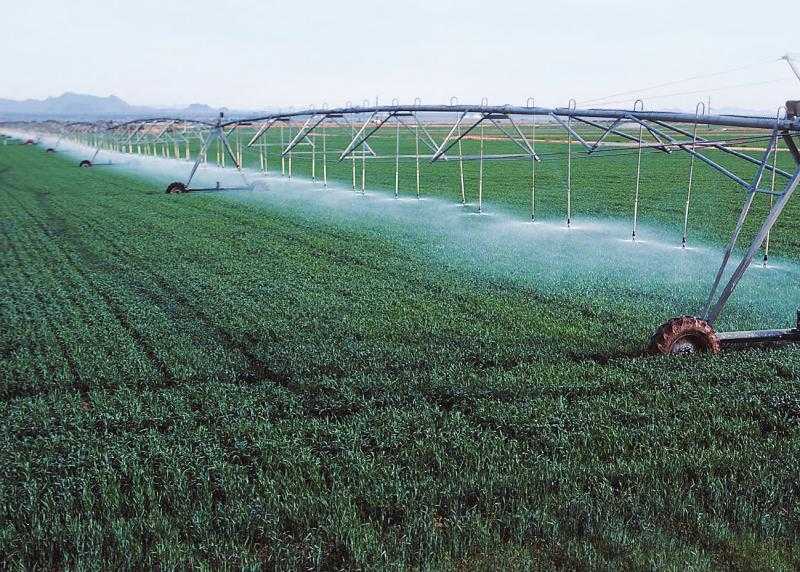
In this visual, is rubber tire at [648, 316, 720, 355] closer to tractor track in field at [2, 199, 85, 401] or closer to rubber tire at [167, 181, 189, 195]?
tractor track in field at [2, 199, 85, 401]

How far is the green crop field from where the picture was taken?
564 cm

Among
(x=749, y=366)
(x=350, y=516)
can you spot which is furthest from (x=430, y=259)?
(x=350, y=516)

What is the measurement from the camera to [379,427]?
25.1ft

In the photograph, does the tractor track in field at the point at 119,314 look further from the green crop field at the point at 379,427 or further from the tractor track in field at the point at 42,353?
the tractor track in field at the point at 42,353

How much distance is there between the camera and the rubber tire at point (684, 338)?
31.6 feet

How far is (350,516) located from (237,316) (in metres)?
6.67

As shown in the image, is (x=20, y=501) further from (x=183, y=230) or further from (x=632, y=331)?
(x=183, y=230)

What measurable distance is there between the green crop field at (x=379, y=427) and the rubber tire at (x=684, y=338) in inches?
10.0

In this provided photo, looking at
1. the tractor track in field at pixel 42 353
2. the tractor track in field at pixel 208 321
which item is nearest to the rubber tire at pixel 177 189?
the tractor track in field at pixel 208 321

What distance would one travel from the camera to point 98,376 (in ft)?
30.3

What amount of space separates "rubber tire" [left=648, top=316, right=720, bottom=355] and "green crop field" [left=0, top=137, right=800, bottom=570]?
25 cm

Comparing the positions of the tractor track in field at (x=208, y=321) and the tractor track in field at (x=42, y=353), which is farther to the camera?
the tractor track in field at (x=208, y=321)

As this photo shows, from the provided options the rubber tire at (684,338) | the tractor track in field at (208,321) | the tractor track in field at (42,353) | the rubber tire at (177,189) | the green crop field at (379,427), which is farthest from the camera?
the rubber tire at (177,189)

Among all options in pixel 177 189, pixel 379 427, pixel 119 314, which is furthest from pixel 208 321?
pixel 177 189
